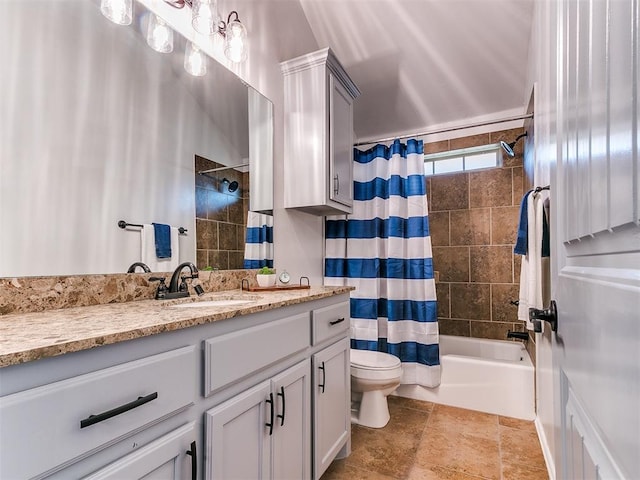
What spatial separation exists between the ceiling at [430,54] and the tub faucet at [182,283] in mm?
2062

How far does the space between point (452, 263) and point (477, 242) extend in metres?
0.29

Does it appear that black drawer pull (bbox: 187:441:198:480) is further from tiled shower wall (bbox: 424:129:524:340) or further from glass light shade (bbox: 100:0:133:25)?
tiled shower wall (bbox: 424:129:524:340)

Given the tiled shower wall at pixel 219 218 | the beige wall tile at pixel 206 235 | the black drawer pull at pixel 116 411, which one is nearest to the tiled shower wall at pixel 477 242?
the tiled shower wall at pixel 219 218

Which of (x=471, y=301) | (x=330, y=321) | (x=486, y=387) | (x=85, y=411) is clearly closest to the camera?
(x=85, y=411)

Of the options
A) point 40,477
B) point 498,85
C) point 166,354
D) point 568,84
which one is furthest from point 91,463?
point 498,85

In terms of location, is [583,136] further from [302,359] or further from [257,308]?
[302,359]

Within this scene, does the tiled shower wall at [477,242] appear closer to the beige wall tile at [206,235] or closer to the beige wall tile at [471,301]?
the beige wall tile at [471,301]

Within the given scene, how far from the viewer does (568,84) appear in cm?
66

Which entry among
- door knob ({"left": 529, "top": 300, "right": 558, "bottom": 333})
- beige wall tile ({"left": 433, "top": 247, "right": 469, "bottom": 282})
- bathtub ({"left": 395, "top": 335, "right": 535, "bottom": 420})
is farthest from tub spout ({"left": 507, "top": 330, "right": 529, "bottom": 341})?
door knob ({"left": 529, "top": 300, "right": 558, "bottom": 333})

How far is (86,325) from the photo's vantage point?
0.78m

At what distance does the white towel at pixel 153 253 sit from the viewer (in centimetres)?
133

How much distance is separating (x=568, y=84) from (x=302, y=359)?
1.23 metres

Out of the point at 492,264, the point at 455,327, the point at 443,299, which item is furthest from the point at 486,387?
the point at 492,264

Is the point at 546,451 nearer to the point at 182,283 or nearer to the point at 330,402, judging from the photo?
the point at 330,402
